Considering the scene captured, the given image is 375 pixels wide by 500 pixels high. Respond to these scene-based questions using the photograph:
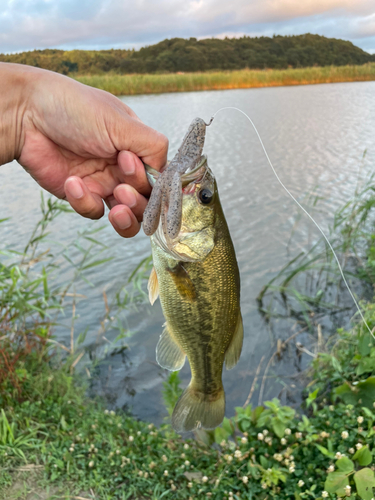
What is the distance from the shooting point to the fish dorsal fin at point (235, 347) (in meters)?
1.83

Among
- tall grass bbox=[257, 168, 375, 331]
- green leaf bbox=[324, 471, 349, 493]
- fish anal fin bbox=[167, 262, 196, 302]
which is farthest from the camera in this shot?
tall grass bbox=[257, 168, 375, 331]

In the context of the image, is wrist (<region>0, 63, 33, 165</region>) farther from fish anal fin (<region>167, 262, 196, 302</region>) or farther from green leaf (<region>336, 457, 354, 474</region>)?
green leaf (<region>336, 457, 354, 474</region>)

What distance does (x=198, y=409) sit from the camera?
Answer: 1.94 m

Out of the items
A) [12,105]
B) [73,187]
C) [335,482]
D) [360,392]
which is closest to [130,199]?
[73,187]

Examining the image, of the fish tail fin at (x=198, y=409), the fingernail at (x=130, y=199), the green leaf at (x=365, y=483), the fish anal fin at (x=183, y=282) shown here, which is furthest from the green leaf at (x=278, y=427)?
the fingernail at (x=130, y=199)

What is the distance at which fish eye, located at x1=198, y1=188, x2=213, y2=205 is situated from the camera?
1.50 metres

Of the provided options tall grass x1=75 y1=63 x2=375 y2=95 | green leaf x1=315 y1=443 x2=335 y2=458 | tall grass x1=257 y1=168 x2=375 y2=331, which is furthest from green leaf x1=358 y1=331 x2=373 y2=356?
tall grass x1=75 y1=63 x2=375 y2=95

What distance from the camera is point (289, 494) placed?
2246 millimetres

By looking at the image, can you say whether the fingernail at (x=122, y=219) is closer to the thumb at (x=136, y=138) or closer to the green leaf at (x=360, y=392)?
the thumb at (x=136, y=138)

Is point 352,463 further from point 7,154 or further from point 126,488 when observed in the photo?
point 7,154

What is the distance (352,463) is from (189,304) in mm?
1345

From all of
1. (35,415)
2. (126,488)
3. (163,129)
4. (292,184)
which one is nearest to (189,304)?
(126,488)

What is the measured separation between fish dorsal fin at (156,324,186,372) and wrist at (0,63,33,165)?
1334mm

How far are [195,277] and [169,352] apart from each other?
0.48m
